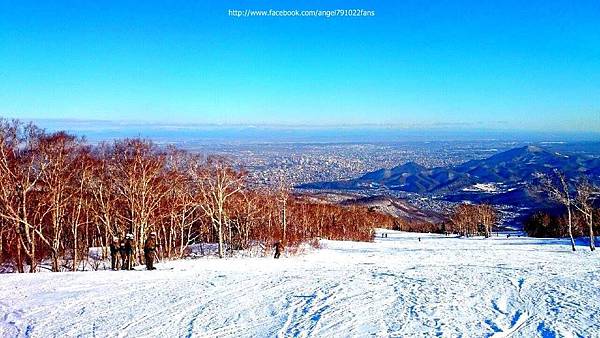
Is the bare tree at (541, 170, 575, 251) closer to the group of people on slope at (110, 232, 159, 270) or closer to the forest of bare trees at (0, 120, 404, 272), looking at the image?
the forest of bare trees at (0, 120, 404, 272)

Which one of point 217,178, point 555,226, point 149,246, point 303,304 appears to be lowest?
point 555,226

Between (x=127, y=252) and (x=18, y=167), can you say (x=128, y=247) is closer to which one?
(x=127, y=252)

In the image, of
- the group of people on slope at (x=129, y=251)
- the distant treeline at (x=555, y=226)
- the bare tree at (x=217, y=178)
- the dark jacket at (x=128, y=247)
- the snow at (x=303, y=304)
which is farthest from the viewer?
the distant treeline at (x=555, y=226)

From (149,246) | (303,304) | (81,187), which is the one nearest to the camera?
(303,304)

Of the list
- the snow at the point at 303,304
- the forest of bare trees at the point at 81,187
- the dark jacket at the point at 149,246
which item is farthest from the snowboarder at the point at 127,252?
the forest of bare trees at the point at 81,187

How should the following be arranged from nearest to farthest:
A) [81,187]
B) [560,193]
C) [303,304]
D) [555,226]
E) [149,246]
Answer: [303,304], [149,246], [81,187], [560,193], [555,226]

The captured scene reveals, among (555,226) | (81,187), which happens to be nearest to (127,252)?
(81,187)

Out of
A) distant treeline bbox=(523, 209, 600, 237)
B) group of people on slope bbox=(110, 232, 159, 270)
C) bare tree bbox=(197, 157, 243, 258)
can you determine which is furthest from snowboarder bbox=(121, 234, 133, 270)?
distant treeline bbox=(523, 209, 600, 237)

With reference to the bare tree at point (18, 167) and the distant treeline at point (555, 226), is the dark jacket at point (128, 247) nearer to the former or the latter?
the bare tree at point (18, 167)

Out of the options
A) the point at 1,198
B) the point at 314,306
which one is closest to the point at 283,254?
the point at 1,198

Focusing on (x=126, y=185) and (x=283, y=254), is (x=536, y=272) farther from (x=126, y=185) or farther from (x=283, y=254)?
(x=126, y=185)
